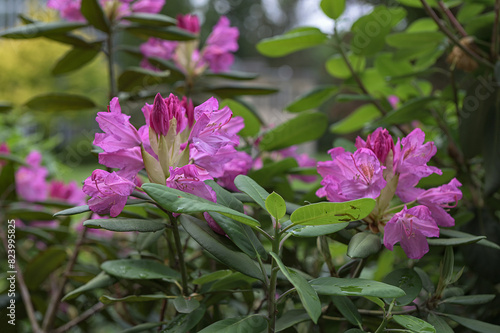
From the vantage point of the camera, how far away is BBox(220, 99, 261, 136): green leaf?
78cm

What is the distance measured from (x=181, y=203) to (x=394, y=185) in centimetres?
27

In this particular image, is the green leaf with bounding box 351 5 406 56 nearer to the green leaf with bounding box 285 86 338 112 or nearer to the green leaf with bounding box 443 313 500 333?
the green leaf with bounding box 285 86 338 112

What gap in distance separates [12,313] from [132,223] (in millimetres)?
575

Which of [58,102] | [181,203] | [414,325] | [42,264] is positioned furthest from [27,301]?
[414,325]

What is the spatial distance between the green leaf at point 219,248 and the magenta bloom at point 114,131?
0.36 feet

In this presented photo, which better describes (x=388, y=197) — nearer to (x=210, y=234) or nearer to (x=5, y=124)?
(x=210, y=234)

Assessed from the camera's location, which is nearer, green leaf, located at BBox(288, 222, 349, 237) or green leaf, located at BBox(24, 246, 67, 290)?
green leaf, located at BBox(288, 222, 349, 237)

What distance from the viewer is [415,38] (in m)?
0.85

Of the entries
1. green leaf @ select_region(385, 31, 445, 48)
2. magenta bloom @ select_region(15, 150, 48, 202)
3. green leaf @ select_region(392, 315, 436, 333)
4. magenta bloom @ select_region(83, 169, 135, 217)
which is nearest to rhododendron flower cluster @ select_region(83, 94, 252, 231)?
magenta bloom @ select_region(83, 169, 135, 217)

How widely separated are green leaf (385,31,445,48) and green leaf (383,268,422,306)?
51 centimetres

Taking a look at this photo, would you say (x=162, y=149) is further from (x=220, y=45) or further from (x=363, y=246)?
(x=220, y=45)

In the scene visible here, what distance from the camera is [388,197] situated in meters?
0.53

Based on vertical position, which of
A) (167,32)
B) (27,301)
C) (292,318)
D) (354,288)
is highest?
(167,32)

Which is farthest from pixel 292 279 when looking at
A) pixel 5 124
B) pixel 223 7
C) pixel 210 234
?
pixel 223 7
